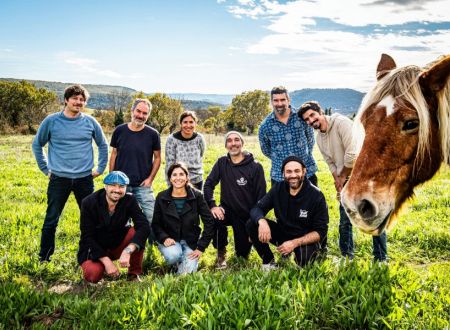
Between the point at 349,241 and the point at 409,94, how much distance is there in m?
3.71

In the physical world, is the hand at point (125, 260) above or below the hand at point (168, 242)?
below

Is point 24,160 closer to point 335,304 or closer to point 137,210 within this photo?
point 137,210

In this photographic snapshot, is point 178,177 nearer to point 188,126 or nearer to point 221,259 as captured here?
point 188,126

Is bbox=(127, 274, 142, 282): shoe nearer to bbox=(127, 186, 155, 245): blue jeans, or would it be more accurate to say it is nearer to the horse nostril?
bbox=(127, 186, 155, 245): blue jeans

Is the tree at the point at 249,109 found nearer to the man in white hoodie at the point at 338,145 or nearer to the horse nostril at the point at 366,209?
the man in white hoodie at the point at 338,145

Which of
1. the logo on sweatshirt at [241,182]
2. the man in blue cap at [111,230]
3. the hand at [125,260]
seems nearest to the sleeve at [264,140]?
the logo on sweatshirt at [241,182]

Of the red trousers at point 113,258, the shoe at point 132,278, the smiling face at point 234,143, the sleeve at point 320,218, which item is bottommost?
the shoe at point 132,278

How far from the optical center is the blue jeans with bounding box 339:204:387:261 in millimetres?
5391

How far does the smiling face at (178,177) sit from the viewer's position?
593 cm

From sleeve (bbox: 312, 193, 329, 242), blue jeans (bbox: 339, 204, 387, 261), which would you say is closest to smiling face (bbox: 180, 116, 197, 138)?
sleeve (bbox: 312, 193, 329, 242)

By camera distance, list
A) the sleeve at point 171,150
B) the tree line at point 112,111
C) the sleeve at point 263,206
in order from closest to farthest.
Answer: the sleeve at point 263,206, the sleeve at point 171,150, the tree line at point 112,111

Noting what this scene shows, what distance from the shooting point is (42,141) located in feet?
20.0

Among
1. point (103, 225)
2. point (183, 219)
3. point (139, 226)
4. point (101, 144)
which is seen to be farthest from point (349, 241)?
point (101, 144)

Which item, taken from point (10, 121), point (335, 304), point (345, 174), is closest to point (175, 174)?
point (345, 174)
